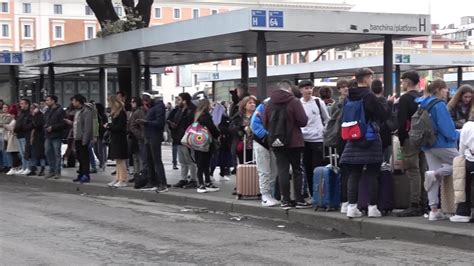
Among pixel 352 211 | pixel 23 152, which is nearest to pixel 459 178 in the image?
pixel 352 211

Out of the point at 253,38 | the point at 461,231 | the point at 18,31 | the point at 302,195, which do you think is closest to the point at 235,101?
the point at 253,38

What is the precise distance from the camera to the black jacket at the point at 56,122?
16.1 metres

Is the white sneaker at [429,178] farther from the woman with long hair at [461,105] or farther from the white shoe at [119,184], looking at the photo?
the white shoe at [119,184]

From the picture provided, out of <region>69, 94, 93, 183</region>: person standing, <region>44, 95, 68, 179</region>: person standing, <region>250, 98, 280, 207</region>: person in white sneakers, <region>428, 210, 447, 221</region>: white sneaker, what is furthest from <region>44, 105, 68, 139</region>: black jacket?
<region>428, 210, 447, 221</region>: white sneaker

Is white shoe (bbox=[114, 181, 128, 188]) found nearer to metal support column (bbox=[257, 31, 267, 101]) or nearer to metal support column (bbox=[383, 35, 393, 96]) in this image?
metal support column (bbox=[257, 31, 267, 101])

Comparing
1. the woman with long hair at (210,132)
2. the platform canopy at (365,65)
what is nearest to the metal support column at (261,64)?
the woman with long hair at (210,132)

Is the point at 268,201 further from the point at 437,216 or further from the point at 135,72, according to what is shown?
→ the point at 135,72

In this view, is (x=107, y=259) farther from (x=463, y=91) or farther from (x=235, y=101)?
(x=235, y=101)

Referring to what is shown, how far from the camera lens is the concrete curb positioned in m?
8.69

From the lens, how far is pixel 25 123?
17.5 metres

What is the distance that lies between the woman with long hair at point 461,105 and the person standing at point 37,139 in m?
10.4

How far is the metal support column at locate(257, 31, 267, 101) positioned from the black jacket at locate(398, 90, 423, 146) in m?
4.19

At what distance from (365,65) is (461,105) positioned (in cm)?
1658

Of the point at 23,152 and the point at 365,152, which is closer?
the point at 365,152
